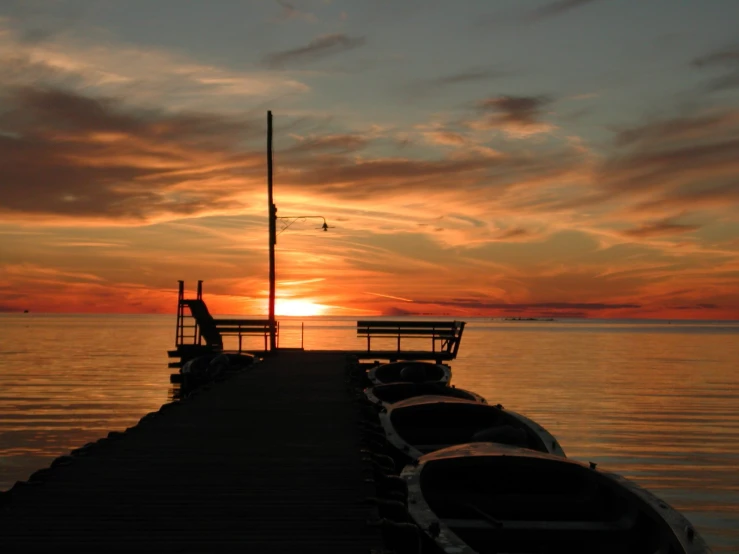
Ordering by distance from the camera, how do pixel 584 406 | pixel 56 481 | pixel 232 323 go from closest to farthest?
pixel 56 481, pixel 584 406, pixel 232 323

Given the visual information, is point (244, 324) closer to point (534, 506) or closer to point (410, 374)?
point (410, 374)

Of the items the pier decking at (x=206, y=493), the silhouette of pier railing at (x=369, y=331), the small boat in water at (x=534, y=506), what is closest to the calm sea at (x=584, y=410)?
the silhouette of pier railing at (x=369, y=331)

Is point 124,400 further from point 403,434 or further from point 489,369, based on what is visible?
point 489,369

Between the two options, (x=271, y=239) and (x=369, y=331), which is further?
(x=369, y=331)

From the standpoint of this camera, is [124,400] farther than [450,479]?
Yes

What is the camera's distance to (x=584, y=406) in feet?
116

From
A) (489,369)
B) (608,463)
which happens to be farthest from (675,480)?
(489,369)

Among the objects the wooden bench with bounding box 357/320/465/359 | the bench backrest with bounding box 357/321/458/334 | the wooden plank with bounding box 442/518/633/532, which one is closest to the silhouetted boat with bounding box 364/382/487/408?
the wooden plank with bounding box 442/518/633/532

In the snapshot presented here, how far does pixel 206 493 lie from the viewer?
1004 centimetres

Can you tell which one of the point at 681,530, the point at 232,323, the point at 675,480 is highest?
the point at 232,323

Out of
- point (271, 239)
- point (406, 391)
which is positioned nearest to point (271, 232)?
point (271, 239)

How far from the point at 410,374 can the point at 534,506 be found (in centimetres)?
1611

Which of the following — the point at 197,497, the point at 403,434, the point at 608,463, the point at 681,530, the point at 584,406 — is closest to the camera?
the point at 681,530

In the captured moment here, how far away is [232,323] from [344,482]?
2940 cm
